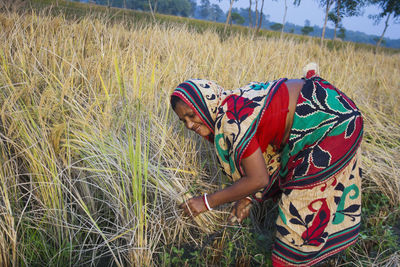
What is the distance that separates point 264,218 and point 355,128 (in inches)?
35.4

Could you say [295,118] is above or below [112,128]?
above

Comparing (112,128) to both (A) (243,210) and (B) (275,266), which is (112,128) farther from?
(B) (275,266)

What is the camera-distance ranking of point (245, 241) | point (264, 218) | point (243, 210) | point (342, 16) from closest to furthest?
point (245, 241) → point (243, 210) → point (264, 218) → point (342, 16)

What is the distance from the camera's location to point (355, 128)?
118 cm

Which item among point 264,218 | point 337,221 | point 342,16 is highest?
point 342,16

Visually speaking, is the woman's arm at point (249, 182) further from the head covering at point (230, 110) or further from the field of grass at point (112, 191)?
the field of grass at point (112, 191)

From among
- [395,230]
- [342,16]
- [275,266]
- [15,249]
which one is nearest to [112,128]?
[15,249]

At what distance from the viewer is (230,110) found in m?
1.17

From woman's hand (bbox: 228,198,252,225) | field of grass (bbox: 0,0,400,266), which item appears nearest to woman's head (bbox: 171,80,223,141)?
field of grass (bbox: 0,0,400,266)

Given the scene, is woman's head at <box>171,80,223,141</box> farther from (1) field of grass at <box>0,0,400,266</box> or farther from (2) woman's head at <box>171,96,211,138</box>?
(1) field of grass at <box>0,0,400,266</box>

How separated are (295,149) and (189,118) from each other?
1.62ft

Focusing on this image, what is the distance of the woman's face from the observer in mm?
1248

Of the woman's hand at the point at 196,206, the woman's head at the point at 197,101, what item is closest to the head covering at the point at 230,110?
the woman's head at the point at 197,101

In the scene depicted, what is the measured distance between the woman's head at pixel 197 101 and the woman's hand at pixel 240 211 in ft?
1.79
